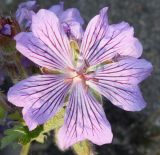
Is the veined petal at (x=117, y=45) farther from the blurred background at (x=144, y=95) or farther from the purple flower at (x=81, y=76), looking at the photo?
the blurred background at (x=144, y=95)

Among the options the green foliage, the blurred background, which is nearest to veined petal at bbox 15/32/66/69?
the green foliage

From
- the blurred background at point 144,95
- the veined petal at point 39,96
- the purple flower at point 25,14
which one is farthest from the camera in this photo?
the blurred background at point 144,95

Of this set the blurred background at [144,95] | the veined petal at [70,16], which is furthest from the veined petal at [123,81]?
the blurred background at [144,95]

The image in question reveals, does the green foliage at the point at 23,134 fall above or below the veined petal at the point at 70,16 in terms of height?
below

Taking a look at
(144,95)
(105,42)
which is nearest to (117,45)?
(105,42)

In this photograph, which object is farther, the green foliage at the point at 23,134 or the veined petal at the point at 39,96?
the green foliage at the point at 23,134

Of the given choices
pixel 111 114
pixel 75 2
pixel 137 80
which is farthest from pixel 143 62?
pixel 75 2

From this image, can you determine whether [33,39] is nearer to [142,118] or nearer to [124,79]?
[124,79]
